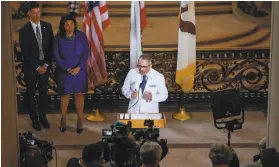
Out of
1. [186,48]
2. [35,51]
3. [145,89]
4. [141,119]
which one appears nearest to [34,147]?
[141,119]

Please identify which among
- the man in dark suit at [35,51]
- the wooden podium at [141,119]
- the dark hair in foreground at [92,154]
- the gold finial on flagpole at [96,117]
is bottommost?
the gold finial on flagpole at [96,117]

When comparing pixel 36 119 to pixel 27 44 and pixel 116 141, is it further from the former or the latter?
pixel 116 141

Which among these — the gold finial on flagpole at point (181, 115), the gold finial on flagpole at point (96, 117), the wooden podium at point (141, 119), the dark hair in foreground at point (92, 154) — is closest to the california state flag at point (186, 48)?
the gold finial on flagpole at point (181, 115)

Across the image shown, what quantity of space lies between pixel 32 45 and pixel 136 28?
5.67ft

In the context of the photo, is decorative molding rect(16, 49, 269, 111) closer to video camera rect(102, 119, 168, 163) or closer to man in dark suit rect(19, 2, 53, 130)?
man in dark suit rect(19, 2, 53, 130)

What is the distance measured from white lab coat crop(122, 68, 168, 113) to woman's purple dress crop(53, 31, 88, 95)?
2.74ft

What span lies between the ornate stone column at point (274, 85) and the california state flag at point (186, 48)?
3.17 m

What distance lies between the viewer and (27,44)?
11.0 metres

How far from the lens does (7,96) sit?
8.47 metres

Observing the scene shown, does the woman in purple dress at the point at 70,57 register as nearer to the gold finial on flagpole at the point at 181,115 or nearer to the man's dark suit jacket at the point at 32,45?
the man's dark suit jacket at the point at 32,45

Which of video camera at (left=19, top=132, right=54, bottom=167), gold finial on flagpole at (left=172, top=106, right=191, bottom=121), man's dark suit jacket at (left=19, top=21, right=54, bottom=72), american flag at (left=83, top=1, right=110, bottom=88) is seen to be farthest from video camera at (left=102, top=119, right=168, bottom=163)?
gold finial on flagpole at (left=172, top=106, right=191, bottom=121)

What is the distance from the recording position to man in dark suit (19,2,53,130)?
1096 centimetres

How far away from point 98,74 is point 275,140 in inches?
161

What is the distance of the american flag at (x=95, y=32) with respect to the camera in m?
11.6
